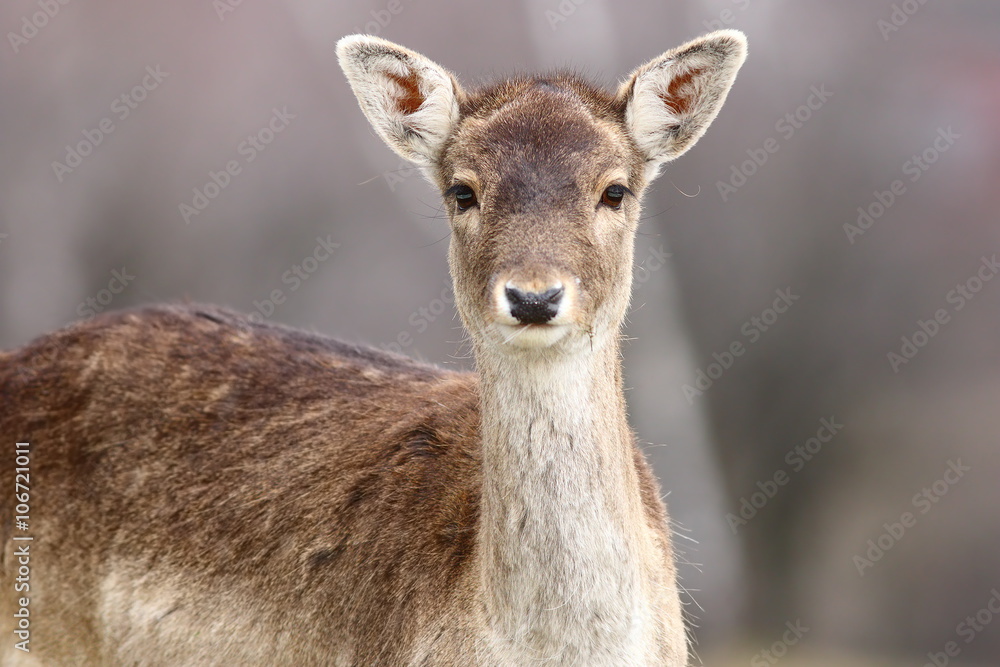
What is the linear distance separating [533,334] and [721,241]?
7.60 meters

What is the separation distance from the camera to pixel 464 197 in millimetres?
4676

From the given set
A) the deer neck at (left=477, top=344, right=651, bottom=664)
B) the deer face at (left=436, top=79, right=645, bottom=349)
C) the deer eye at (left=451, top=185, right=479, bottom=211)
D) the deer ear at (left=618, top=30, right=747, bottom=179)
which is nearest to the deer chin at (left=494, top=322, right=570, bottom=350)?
the deer face at (left=436, top=79, right=645, bottom=349)

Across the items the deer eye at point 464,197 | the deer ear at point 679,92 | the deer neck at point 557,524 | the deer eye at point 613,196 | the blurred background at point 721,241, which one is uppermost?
the deer ear at point 679,92

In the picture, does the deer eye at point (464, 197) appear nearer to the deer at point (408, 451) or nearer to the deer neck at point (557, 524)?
the deer at point (408, 451)

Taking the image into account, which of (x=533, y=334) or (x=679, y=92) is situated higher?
(x=679, y=92)

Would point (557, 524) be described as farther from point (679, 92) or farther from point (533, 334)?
point (679, 92)

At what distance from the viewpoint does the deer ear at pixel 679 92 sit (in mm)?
4938

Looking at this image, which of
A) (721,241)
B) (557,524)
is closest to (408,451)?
(557,524)

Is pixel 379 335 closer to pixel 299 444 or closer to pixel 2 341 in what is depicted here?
pixel 2 341

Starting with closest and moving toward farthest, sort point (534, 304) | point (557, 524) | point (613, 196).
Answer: point (534, 304)
point (557, 524)
point (613, 196)

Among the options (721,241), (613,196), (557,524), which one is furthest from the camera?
(721,241)

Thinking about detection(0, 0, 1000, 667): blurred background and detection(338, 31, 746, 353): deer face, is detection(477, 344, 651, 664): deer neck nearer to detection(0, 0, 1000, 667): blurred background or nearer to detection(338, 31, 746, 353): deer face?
detection(338, 31, 746, 353): deer face

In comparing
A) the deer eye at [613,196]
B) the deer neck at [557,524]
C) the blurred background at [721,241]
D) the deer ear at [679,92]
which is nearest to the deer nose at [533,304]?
the deer neck at [557,524]

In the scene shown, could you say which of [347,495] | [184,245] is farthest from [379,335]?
Result: [347,495]
